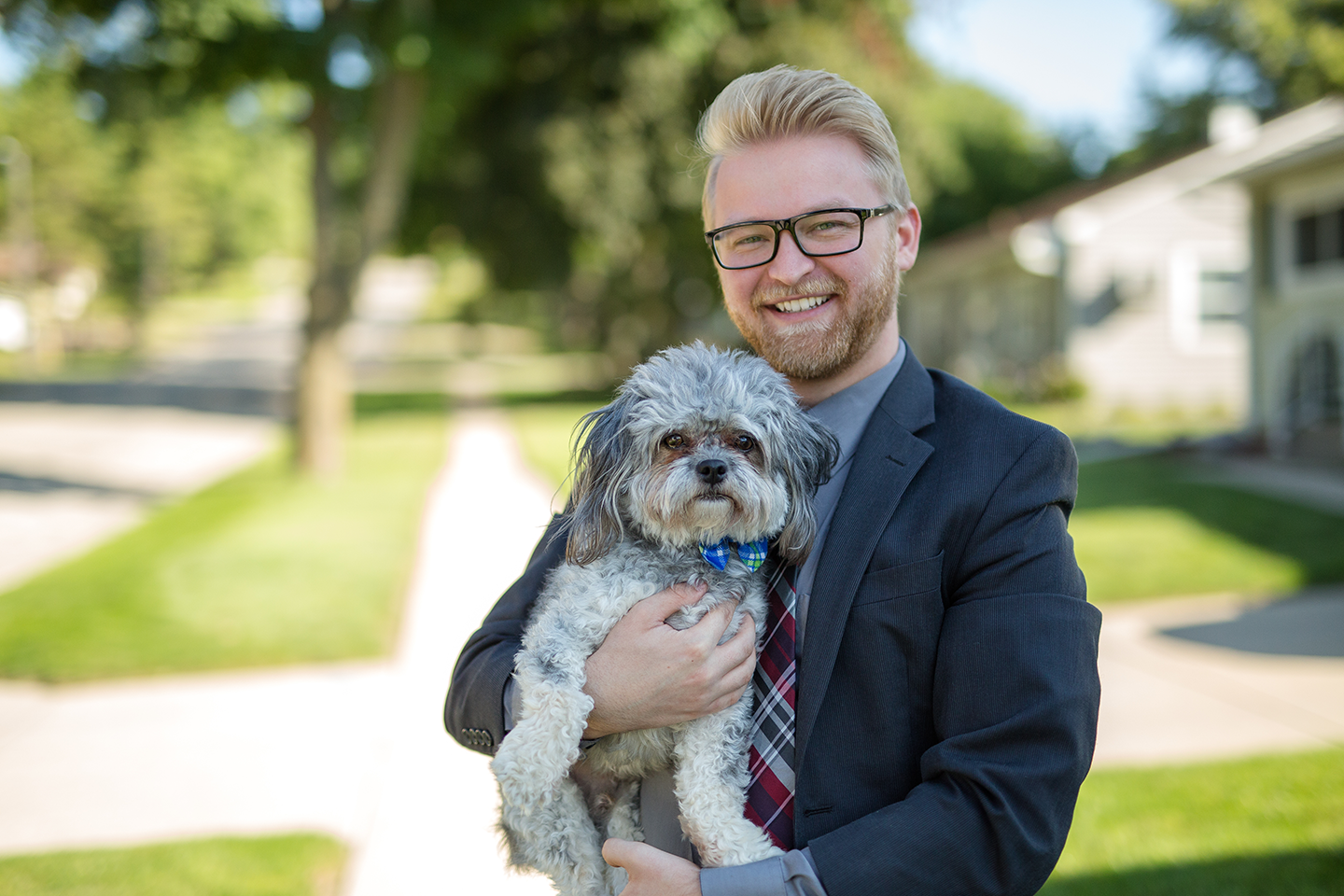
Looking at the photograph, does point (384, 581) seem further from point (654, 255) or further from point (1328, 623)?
point (654, 255)

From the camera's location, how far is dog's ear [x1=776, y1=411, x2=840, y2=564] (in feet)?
6.92

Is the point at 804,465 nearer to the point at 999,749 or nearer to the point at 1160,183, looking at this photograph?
the point at 999,749

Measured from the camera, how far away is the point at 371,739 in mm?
5668

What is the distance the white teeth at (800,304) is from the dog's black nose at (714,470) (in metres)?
0.38

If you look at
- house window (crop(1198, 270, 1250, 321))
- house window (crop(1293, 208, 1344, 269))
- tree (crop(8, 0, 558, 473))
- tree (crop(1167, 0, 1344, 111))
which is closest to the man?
tree (crop(8, 0, 558, 473))

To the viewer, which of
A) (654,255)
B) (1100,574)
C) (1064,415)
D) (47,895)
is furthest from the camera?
(654,255)

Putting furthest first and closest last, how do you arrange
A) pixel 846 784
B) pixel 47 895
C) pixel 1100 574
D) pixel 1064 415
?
pixel 1064 415 < pixel 1100 574 < pixel 47 895 < pixel 846 784

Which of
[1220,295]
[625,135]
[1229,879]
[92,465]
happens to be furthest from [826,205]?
[1220,295]

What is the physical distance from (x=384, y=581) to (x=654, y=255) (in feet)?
64.1

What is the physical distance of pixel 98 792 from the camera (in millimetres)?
4945

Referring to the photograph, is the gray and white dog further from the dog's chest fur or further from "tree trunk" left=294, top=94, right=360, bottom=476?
"tree trunk" left=294, top=94, right=360, bottom=476

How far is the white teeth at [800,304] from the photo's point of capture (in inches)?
82.7

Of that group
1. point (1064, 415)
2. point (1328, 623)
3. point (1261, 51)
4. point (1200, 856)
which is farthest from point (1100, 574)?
point (1261, 51)

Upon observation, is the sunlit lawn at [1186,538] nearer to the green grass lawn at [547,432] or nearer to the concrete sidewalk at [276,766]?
the concrete sidewalk at [276,766]
